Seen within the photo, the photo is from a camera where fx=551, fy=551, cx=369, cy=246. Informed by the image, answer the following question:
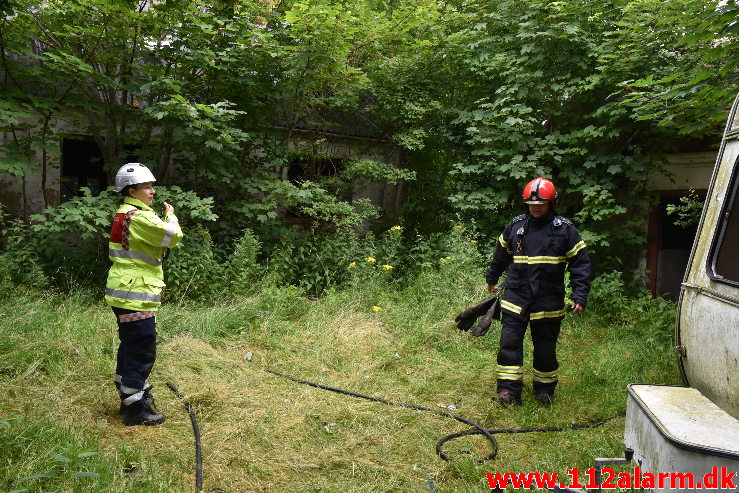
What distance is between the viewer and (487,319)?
5.39m

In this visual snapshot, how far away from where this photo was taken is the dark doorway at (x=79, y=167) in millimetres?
10531

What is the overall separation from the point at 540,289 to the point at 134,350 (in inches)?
136

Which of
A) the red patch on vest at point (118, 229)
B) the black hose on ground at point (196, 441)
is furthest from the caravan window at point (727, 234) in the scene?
the red patch on vest at point (118, 229)

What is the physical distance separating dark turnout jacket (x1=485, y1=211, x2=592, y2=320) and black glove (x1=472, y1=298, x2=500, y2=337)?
312 mm

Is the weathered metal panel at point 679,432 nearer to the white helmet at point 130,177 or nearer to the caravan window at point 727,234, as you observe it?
the caravan window at point 727,234

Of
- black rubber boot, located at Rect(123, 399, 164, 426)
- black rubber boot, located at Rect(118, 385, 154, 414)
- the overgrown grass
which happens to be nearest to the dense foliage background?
the overgrown grass

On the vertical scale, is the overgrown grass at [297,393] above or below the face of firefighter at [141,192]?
below

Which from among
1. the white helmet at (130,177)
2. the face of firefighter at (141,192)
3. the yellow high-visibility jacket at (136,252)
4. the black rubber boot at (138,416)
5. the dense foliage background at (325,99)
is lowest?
the black rubber boot at (138,416)

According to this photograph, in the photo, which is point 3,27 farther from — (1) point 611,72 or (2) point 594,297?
(2) point 594,297

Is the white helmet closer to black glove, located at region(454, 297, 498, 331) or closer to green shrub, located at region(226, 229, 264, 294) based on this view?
black glove, located at region(454, 297, 498, 331)

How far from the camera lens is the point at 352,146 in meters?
11.5

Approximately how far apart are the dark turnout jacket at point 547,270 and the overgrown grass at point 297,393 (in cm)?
89

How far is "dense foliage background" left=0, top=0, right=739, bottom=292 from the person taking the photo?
777 cm
